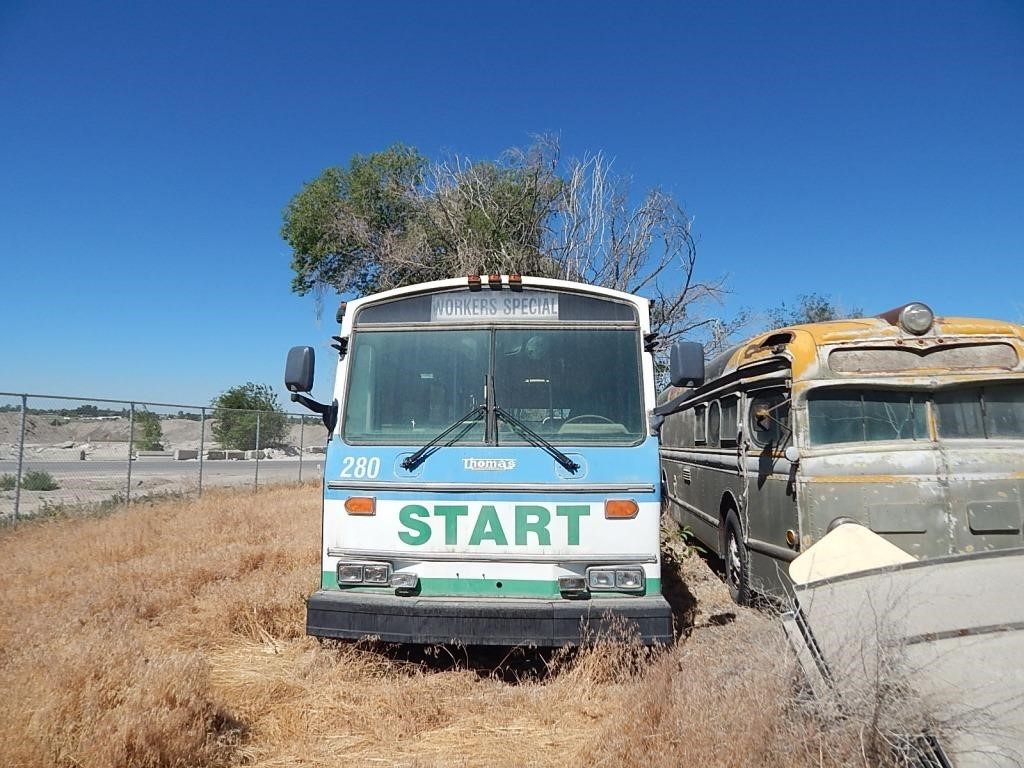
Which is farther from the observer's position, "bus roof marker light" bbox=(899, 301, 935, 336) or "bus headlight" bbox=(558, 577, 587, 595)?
"bus roof marker light" bbox=(899, 301, 935, 336)

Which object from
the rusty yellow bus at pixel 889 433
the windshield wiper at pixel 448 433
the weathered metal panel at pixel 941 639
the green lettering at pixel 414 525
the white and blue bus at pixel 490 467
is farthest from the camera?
the rusty yellow bus at pixel 889 433

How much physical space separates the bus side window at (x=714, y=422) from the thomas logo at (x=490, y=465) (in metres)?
4.26

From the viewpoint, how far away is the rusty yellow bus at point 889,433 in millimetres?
5398

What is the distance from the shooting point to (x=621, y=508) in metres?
4.57

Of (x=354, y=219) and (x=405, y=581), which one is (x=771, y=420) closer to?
(x=405, y=581)

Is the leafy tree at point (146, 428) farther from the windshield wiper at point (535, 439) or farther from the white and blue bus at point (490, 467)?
the windshield wiper at point (535, 439)

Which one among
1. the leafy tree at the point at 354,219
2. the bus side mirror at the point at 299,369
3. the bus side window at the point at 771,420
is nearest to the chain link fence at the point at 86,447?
the leafy tree at the point at 354,219

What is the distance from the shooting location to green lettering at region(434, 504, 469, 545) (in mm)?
4656

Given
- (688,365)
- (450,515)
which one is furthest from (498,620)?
(688,365)

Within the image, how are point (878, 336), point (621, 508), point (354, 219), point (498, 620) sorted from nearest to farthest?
1. point (498, 620)
2. point (621, 508)
3. point (878, 336)
4. point (354, 219)

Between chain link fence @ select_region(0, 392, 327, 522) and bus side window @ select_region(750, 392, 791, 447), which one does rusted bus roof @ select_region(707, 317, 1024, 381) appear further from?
chain link fence @ select_region(0, 392, 327, 522)

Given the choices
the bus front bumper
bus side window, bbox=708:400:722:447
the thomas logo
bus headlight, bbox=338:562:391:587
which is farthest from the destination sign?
bus side window, bbox=708:400:722:447

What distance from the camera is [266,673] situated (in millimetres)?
4828

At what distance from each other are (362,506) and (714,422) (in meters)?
5.18
